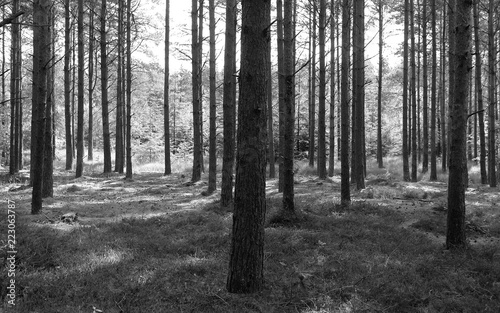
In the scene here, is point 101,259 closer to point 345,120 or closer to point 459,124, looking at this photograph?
point 459,124

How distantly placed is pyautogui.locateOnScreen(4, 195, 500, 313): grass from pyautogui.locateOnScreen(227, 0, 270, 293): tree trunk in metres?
0.68

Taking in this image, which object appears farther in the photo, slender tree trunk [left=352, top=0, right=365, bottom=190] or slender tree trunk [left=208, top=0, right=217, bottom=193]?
slender tree trunk [left=208, top=0, right=217, bottom=193]

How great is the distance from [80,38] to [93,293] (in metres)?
14.9

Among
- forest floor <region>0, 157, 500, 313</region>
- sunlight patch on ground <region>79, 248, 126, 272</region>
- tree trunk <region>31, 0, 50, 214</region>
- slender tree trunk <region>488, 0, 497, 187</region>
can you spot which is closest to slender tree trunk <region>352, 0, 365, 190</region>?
forest floor <region>0, 157, 500, 313</region>

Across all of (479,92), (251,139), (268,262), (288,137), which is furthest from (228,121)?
(479,92)

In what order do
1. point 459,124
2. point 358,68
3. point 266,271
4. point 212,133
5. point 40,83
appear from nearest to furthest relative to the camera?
point 266,271 → point 459,124 → point 40,83 → point 358,68 → point 212,133

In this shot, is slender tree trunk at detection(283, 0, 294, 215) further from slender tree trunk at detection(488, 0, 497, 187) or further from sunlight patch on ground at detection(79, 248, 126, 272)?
slender tree trunk at detection(488, 0, 497, 187)

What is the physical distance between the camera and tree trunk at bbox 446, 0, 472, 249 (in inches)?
244

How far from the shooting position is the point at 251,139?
4.36 metres

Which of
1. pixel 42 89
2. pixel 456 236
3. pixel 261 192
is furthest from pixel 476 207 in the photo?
pixel 42 89

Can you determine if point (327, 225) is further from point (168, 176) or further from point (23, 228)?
point (168, 176)

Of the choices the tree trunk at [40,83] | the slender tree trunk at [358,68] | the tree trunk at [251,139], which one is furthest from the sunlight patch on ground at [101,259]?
the slender tree trunk at [358,68]

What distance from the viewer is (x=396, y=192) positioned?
1245 cm

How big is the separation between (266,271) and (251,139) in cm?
213
